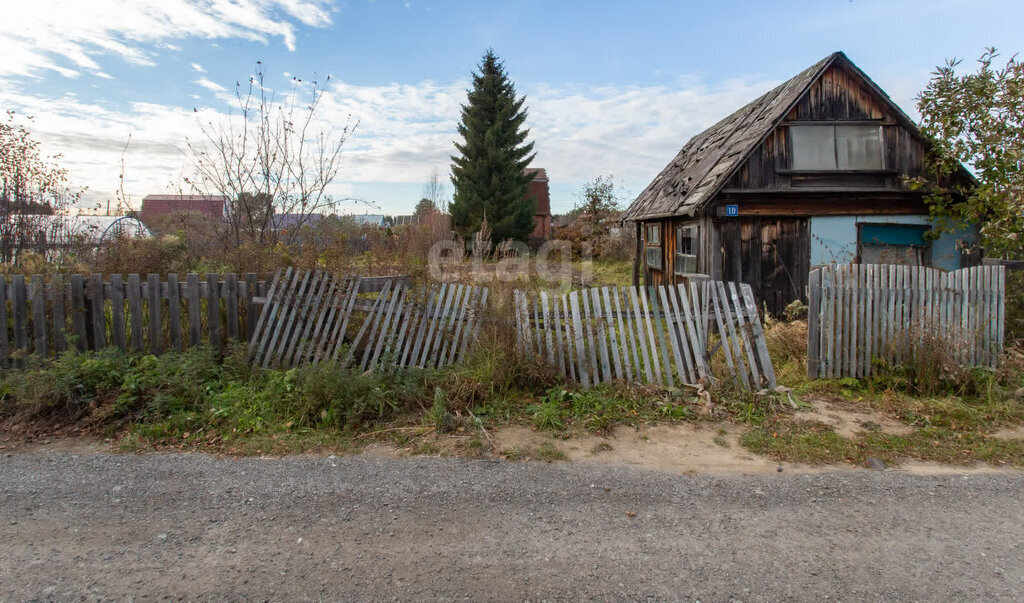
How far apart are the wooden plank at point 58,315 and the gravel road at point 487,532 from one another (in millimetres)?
2612

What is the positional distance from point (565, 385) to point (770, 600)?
3321 mm

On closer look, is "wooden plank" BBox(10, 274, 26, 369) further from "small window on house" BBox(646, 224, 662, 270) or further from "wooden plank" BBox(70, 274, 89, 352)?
"small window on house" BBox(646, 224, 662, 270)

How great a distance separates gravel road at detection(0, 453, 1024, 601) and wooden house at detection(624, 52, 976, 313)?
6.14m

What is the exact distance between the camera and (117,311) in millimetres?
6418

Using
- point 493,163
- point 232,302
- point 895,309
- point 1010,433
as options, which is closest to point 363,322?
point 232,302

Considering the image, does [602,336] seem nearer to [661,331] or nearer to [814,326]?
[661,331]

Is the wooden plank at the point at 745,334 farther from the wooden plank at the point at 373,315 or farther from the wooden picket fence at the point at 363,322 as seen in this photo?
the wooden plank at the point at 373,315

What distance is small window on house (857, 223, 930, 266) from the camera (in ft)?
32.6

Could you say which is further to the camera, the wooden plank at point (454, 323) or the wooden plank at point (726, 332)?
the wooden plank at point (454, 323)

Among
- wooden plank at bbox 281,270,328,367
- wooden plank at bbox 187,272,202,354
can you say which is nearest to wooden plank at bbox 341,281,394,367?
wooden plank at bbox 281,270,328,367

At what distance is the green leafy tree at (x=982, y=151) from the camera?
789 centimetres

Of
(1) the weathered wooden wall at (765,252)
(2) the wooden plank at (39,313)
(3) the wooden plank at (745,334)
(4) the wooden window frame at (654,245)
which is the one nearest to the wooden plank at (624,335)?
(3) the wooden plank at (745,334)

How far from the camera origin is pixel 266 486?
3926mm

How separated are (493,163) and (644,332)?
24004 mm
